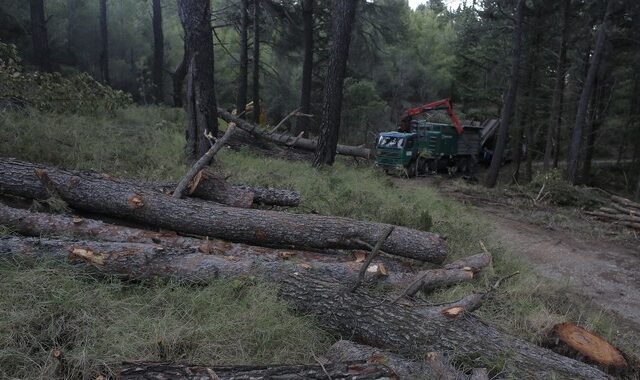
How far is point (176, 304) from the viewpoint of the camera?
3961 mm

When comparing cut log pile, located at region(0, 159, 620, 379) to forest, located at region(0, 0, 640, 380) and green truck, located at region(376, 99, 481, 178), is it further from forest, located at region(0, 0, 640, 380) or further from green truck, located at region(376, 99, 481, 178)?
green truck, located at region(376, 99, 481, 178)

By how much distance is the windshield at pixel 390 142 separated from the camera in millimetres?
19031

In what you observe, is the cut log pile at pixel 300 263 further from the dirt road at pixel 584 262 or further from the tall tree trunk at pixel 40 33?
the tall tree trunk at pixel 40 33

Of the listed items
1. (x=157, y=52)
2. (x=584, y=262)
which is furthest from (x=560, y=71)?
(x=157, y=52)

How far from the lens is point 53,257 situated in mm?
4043

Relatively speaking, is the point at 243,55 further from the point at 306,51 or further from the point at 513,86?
the point at 513,86

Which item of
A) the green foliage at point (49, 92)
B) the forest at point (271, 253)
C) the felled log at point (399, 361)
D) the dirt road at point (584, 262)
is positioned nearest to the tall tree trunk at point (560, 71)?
the forest at point (271, 253)

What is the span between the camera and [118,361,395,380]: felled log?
9.32 ft

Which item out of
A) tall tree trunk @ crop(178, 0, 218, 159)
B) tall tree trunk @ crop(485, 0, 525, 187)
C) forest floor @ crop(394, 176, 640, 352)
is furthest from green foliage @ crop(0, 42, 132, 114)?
tall tree trunk @ crop(485, 0, 525, 187)

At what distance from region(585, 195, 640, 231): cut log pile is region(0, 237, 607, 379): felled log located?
9.31 metres

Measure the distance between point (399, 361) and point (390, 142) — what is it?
16252 mm

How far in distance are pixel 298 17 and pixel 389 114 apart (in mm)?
17249

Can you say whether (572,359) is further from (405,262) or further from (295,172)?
(295,172)

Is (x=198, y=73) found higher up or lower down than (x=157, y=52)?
lower down
